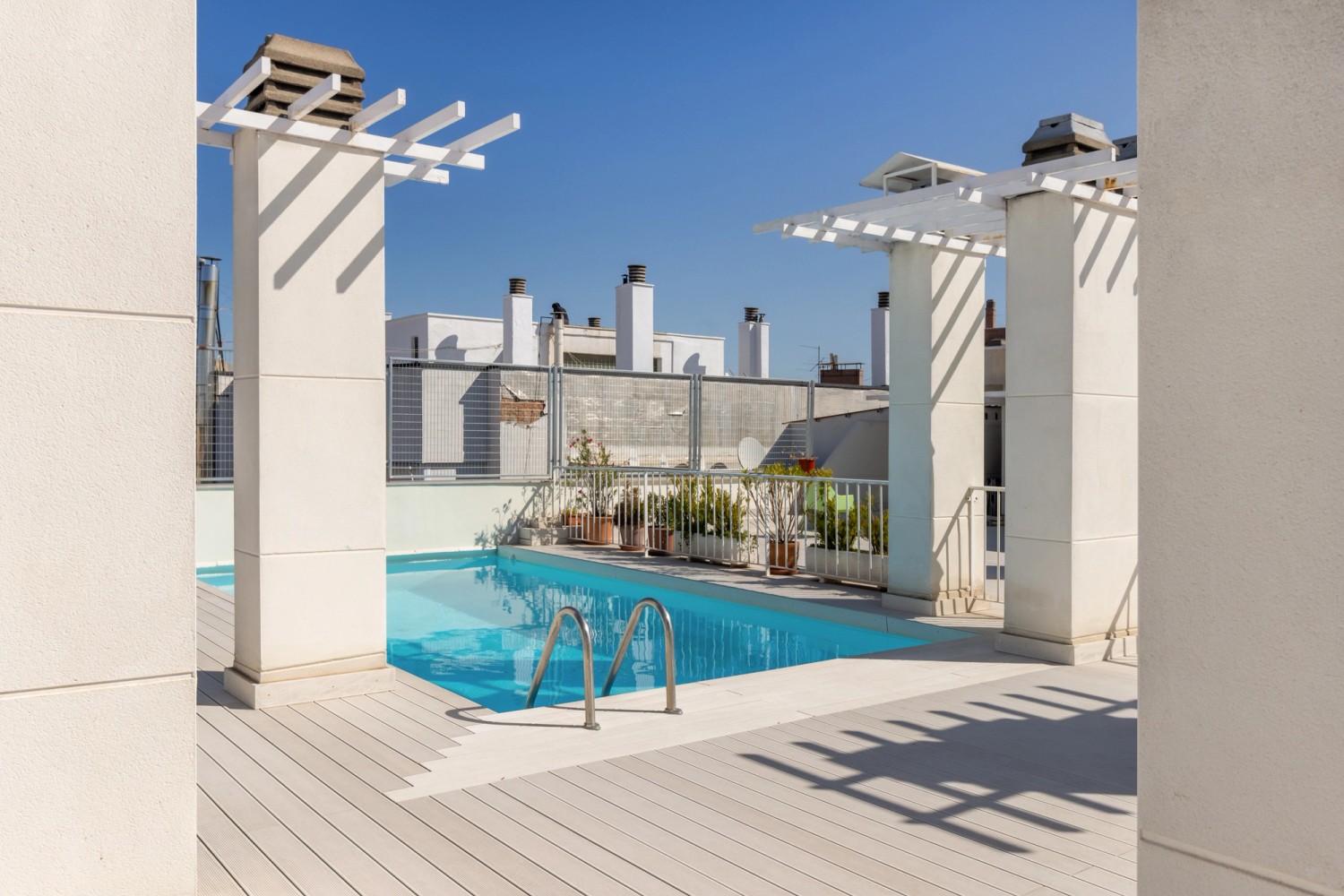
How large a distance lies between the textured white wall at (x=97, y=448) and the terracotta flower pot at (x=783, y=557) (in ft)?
25.1

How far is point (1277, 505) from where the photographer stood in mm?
1652

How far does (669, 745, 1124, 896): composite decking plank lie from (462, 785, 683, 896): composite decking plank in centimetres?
69

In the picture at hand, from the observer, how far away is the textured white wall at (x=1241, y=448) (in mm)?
1603

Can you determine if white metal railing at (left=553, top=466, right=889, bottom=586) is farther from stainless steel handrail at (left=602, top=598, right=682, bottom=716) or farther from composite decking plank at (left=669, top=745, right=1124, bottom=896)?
composite decking plank at (left=669, top=745, right=1124, bottom=896)

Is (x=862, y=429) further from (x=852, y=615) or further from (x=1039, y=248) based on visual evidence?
(x=1039, y=248)

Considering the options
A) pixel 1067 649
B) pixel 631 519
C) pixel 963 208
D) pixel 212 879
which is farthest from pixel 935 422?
pixel 212 879

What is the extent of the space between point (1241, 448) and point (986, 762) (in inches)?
117

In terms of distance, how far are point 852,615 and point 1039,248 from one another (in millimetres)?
3107

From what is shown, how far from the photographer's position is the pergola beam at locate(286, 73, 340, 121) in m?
5.03

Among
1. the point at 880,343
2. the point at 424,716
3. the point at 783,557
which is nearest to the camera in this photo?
the point at 424,716

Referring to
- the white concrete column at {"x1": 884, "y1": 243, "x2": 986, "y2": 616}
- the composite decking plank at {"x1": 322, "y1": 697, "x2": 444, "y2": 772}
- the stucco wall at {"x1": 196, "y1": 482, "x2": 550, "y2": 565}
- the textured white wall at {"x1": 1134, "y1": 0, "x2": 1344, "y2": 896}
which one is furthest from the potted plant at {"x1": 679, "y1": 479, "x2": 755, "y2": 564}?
the textured white wall at {"x1": 1134, "y1": 0, "x2": 1344, "y2": 896}

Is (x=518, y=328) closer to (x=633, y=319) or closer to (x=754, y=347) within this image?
(x=633, y=319)

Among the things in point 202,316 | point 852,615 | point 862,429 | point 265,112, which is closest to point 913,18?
point 862,429

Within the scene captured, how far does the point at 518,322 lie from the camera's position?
20516mm
